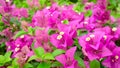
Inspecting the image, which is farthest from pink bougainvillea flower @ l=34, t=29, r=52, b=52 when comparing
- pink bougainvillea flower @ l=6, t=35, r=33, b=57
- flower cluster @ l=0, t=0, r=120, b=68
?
pink bougainvillea flower @ l=6, t=35, r=33, b=57

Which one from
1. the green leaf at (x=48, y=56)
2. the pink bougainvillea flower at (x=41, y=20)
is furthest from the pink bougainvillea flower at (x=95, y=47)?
the pink bougainvillea flower at (x=41, y=20)

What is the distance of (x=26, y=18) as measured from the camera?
5.70ft

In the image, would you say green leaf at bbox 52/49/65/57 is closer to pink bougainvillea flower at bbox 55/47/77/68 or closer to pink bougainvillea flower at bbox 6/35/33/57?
pink bougainvillea flower at bbox 55/47/77/68

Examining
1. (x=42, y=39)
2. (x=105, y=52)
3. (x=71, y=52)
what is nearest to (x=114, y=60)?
(x=105, y=52)

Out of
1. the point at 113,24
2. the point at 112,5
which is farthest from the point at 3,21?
the point at 112,5

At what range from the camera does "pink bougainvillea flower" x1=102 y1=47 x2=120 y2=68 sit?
119 centimetres

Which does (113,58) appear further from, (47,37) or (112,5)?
(112,5)

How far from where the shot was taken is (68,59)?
45.4 inches

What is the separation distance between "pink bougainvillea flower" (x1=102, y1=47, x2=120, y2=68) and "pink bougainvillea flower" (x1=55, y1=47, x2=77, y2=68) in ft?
0.41

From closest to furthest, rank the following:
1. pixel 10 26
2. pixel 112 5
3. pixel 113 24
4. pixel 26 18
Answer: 1. pixel 113 24
2. pixel 10 26
3. pixel 26 18
4. pixel 112 5

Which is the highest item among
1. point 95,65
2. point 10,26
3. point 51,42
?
point 10,26

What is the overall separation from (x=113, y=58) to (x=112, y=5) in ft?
6.06

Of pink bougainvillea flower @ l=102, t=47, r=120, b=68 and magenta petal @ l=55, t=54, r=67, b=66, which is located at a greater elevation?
magenta petal @ l=55, t=54, r=67, b=66

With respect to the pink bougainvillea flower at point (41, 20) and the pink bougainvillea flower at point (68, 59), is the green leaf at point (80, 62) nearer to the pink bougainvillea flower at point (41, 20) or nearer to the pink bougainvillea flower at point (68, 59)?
the pink bougainvillea flower at point (68, 59)
